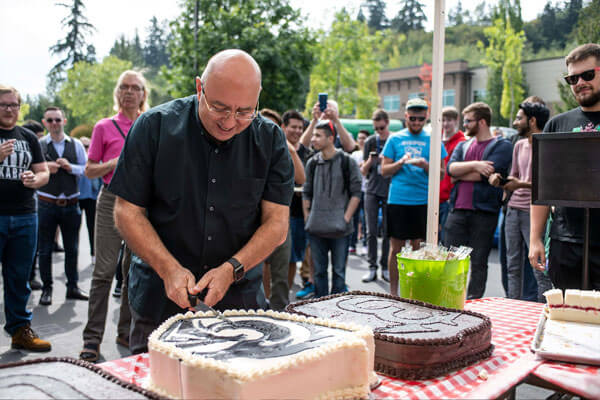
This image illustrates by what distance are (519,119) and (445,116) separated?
5.77 feet

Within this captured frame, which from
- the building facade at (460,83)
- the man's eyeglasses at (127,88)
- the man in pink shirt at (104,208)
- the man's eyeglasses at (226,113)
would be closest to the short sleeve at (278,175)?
the man's eyeglasses at (226,113)

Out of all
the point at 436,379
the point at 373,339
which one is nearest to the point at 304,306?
the point at 373,339

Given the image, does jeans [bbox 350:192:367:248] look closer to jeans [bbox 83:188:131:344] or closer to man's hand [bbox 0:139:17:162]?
jeans [bbox 83:188:131:344]

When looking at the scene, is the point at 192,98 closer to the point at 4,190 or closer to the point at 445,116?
the point at 4,190

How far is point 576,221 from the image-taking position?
246cm

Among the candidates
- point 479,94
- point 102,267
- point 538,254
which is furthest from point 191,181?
point 479,94

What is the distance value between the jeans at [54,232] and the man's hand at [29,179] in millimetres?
1605

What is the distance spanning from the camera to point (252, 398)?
1103 mm

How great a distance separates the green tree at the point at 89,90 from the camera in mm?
40719

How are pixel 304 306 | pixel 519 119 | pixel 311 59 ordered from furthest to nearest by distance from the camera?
pixel 311 59, pixel 519 119, pixel 304 306

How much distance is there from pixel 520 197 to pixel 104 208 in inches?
147

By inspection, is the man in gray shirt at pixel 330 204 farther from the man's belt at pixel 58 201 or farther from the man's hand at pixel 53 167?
the man's hand at pixel 53 167

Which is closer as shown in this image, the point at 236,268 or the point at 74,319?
the point at 236,268

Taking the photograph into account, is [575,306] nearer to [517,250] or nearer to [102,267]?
[517,250]
